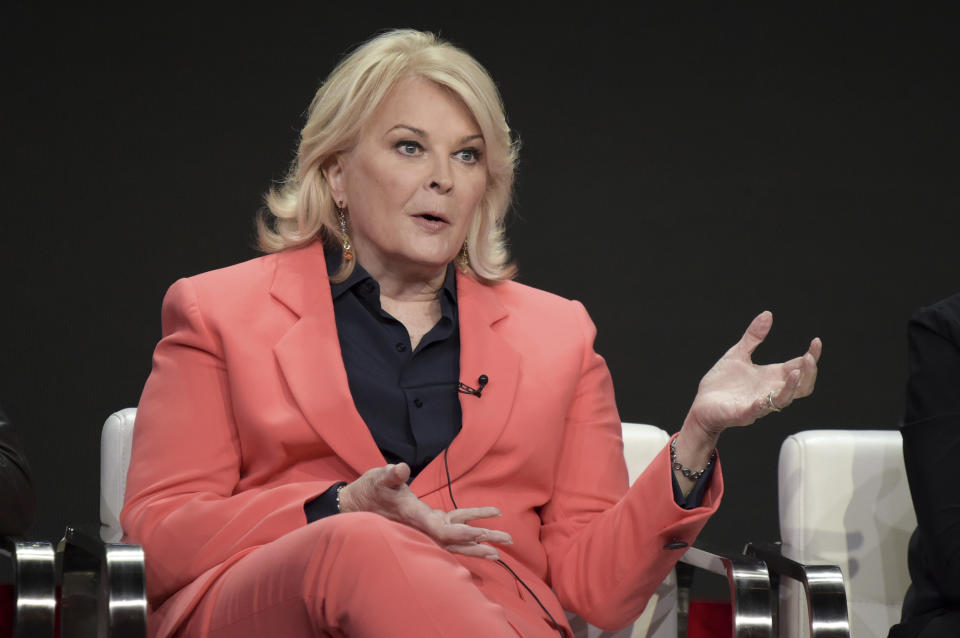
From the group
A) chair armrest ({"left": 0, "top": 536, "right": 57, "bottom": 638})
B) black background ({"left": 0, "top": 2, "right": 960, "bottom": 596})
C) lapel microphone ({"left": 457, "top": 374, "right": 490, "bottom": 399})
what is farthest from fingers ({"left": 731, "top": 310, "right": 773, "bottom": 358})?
black background ({"left": 0, "top": 2, "right": 960, "bottom": 596})

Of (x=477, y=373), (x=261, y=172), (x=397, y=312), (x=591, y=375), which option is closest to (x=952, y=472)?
(x=591, y=375)

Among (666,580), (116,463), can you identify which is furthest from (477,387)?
(116,463)

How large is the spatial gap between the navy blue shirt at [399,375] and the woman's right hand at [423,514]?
0.34 meters

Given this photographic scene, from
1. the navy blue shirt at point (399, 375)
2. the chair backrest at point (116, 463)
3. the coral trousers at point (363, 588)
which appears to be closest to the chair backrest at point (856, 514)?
the navy blue shirt at point (399, 375)

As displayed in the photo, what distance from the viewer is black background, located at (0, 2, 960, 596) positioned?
3395mm

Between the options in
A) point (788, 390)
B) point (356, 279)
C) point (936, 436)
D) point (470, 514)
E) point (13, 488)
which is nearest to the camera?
point (470, 514)

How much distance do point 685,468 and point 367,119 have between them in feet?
2.81

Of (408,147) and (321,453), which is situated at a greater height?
A: (408,147)

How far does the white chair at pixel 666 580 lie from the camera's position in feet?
7.11

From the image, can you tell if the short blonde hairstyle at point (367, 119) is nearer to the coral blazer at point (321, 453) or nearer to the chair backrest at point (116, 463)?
the coral blazer at point (321, 453)

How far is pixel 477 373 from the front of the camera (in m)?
2.30

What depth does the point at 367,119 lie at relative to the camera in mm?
2363

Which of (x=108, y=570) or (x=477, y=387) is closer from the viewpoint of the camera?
(x=108, y=570)

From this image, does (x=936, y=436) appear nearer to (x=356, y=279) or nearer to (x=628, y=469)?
(x=628, y=469)
